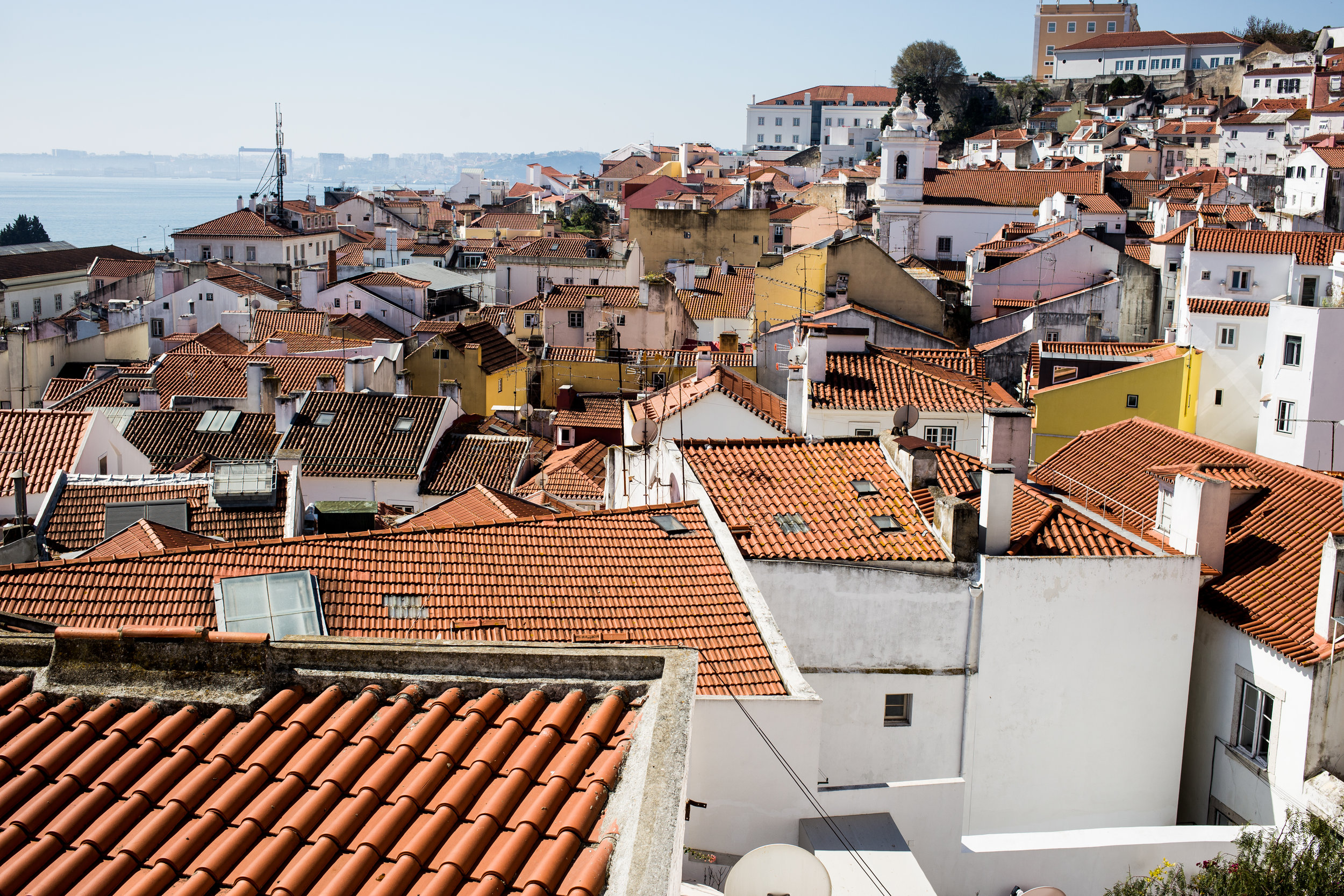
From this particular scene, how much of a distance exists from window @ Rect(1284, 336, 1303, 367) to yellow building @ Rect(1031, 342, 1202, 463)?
79.5 inches

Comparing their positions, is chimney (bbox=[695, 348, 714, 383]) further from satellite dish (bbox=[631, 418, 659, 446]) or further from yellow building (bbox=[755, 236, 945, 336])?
satellite dish (bbox=[631, 418, 659, 446])

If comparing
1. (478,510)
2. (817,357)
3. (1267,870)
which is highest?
(817,357)

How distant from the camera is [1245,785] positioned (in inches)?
488

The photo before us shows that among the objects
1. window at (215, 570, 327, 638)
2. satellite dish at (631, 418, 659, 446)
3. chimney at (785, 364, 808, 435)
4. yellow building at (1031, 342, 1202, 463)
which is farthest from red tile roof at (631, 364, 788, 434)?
window at (215, 570, 327, 638)

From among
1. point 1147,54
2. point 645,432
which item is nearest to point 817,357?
point 645,432

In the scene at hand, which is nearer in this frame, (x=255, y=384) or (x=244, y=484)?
(x=244, y=484)

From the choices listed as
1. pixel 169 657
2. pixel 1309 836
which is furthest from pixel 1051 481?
pixel 169 657

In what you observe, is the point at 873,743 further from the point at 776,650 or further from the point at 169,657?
the point at 169,657

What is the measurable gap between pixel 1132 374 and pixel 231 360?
84.2ft

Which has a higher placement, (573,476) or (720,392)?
(720,392)

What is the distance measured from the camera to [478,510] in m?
18.5

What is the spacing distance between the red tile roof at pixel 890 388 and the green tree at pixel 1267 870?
10.7 metres

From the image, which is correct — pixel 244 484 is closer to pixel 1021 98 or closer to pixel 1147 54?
pixel 1021 98

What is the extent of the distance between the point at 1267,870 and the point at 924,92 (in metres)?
105
